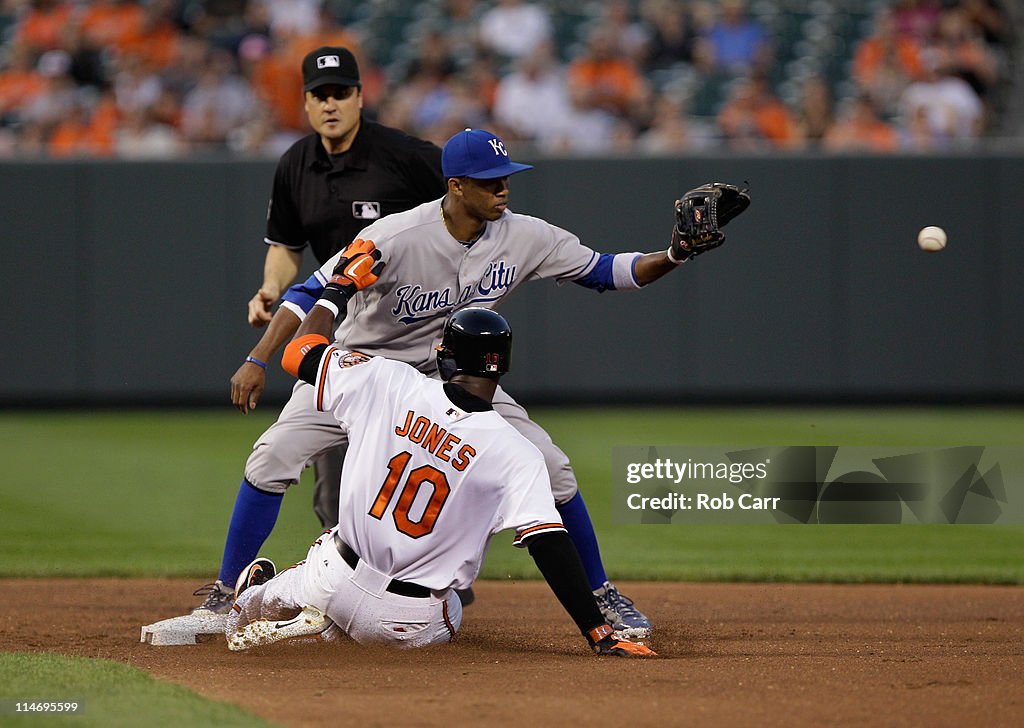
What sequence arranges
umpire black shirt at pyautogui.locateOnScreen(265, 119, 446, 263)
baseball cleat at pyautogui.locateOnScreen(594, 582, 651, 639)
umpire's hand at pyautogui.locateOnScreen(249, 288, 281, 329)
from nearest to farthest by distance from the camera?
baseball cleat at pyautogui.locateOnScreen(594, 582, 651, 639)
umpire's hand at pyautogui.locateOnScreen(249, 288, 281, 329)
umpire black shirt at pyautogui.locateOnScreen(265, 119, 446, 263)

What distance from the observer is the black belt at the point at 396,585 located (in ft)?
15.0

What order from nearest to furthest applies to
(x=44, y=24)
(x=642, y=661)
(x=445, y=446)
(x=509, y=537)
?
1. (x=445, y=446)
2. (x=642, y=661)
3. (x=509, y=537)
4. (x=44, y=24)

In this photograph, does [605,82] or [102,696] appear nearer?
[102,696]

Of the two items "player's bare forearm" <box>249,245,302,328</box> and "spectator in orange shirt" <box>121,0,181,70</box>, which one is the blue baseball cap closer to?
"player's bare forearm" <box>249,245,302,328</box>

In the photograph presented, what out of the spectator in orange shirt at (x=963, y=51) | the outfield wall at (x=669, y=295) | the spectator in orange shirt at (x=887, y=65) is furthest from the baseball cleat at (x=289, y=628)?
the spectator in orange shirt at (x=963, y=51)

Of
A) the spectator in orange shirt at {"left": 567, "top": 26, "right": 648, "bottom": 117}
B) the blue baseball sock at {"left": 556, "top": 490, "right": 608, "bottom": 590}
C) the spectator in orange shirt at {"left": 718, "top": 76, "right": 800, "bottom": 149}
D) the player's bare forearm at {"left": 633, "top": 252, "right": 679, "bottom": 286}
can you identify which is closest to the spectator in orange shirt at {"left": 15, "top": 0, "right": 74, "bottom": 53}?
the spectator in orange shirt at {"left": 567, "top": 26, "right": 648, "bottom": 117}

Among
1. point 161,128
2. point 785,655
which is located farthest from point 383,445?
point 161,128

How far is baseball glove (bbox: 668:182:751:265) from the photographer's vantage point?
16.1ft

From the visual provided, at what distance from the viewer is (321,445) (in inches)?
199

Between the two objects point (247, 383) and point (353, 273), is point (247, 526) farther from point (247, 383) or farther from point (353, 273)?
point (353, 273)

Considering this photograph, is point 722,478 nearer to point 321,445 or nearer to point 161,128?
point 321,445

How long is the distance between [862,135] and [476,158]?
7558 mm

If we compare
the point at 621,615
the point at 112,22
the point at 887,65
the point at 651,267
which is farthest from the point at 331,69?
the point at 112,22

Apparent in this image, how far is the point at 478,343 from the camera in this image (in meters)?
4.41
